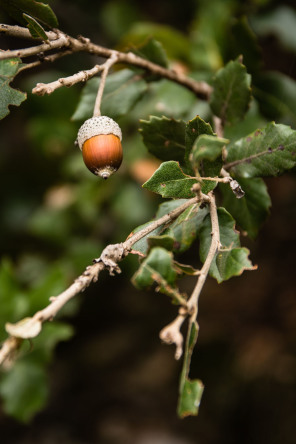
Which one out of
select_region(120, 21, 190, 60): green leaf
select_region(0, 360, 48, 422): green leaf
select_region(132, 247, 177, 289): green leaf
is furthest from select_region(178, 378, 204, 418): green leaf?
select_region(120, 21, 190, 60): green leaf

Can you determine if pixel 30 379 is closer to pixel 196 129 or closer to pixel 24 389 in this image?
pixel 24 389

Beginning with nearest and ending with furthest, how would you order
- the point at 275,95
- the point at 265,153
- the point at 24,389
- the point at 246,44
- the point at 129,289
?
the point at 265,153 < the point at 246,44 < the point at 275,95 < the point at 24,389 < the point at 129,289

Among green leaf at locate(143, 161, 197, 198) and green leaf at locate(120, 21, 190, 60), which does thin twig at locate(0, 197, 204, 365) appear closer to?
green leaf at locate(143, 161, 197, 198)

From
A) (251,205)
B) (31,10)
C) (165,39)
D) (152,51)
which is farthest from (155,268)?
(165,39)

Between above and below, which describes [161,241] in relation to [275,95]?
above

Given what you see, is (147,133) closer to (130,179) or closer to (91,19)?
(130,179)

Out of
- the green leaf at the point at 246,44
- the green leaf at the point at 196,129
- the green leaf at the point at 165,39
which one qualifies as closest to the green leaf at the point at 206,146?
the green leaf at the point at 196,129
